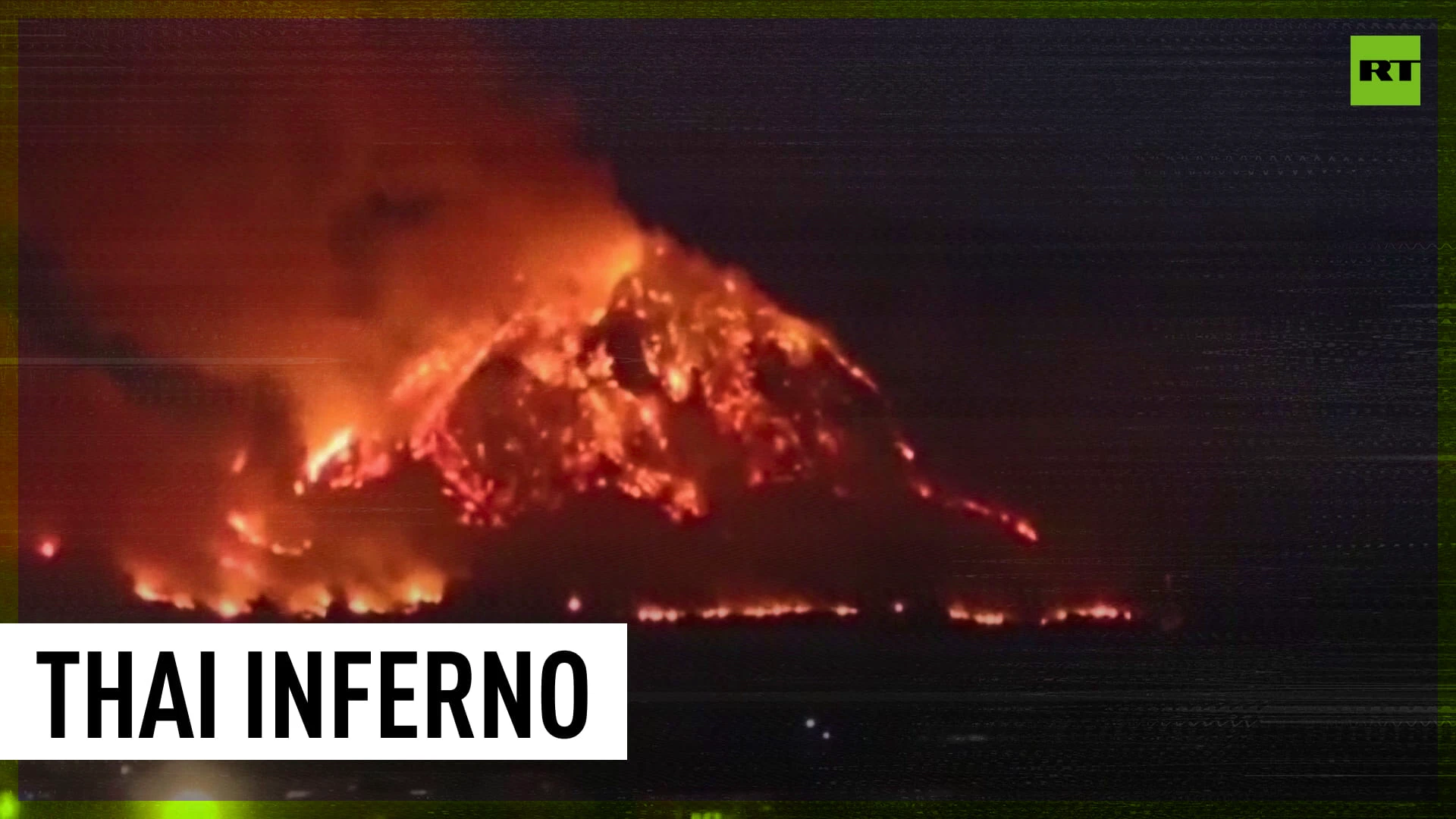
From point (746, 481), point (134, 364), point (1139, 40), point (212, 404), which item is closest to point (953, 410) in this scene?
point (746, 481)

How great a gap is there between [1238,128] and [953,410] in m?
0.85

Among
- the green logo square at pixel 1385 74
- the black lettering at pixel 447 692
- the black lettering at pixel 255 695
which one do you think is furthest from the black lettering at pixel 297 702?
the green logo square at pixel 1385 74

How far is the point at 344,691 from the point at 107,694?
505 millimetres

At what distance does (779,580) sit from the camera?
2768 mm

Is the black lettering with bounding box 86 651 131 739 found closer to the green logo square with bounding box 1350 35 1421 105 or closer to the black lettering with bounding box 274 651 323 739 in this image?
the black lettering with bounding box 274 651 323 739

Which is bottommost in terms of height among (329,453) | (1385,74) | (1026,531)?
(1026,531)

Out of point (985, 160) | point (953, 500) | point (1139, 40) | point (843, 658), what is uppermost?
point (1139, 40)

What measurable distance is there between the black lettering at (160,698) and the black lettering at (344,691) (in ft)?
1.03

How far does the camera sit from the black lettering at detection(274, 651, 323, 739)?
2.78 metres

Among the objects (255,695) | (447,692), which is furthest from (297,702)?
(447,692)

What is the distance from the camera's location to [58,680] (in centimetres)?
280

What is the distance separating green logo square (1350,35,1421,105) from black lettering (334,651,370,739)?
7.95 feet

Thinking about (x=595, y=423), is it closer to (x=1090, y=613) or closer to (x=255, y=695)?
(x=255, y=695)

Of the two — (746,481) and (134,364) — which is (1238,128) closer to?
(746,481)
